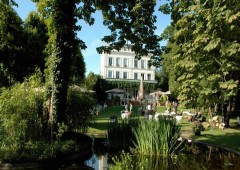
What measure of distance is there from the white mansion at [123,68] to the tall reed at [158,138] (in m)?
60.2

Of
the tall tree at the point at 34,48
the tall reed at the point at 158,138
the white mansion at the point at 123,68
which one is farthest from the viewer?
the white mansion at the point at 123,68

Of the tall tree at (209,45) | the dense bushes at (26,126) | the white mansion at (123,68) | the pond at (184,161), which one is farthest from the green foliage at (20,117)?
the white mansion at (123,68)

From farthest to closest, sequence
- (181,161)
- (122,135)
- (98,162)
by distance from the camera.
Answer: (122,135), (98,162), (181,161)

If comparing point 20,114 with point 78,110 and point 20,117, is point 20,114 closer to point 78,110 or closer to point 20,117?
point 20,117

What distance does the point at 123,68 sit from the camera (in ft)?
240

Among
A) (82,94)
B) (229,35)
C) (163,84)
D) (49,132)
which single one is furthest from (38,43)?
(163,84)

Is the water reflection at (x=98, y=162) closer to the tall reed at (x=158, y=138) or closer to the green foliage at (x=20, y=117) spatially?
the tall reed at (x=158, y=138)

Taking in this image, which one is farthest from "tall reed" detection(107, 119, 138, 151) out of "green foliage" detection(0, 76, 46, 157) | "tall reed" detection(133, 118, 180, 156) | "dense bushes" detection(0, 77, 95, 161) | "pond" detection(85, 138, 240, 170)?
"green foliage" detection(0, 76, 46, 157)

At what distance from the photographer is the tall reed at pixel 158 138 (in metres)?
Result: 9.16

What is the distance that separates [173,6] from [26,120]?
6916 millimetres

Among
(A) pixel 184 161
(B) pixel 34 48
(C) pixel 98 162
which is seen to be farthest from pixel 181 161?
(B) pixel 34 48

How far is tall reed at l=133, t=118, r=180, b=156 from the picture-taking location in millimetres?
9164

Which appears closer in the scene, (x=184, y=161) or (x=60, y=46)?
(x=184, y=161)

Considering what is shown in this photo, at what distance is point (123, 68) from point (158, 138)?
64.2 metres
